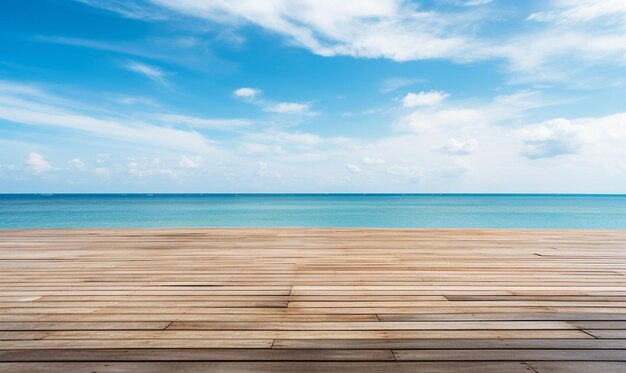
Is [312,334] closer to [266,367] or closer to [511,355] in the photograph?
[266,367]

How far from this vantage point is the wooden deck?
7.54ft

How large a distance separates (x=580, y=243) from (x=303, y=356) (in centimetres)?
701

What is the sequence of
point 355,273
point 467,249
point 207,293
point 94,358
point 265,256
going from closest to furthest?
point 94,358 < point 207,293 < point 355,273 < point 265,256 < point 467,249

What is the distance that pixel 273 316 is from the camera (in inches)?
119

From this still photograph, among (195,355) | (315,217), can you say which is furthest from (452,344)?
(315,217)

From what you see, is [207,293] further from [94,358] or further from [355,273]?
[355,273]

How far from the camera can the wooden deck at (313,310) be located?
2299 mm

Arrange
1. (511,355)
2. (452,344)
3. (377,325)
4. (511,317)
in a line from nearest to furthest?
(511,355) < (452,344) < (377,325) < (511,317)

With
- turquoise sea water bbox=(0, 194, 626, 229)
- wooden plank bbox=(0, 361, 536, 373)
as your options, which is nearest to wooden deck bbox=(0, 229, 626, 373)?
wooden plank bbox=(0, 361, 536, 373)

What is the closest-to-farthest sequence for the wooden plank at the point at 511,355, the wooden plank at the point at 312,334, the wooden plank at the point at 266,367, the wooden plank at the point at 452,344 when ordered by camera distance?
the wooden plank at the point at 266,367
the wooden plank at the point at 511,355
the wooden plank at the point at 452,344
the wooden plank at the point at 312,334

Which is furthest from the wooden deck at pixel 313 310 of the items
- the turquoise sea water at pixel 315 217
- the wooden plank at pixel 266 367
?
the turquoise sea water at pixel 315 217

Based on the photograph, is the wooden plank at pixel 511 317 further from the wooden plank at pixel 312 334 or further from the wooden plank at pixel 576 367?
the wooden plank at pixel 576 367

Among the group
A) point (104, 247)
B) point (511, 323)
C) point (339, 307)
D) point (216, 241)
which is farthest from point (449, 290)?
point (104, 247)

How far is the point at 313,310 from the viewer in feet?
10.4
